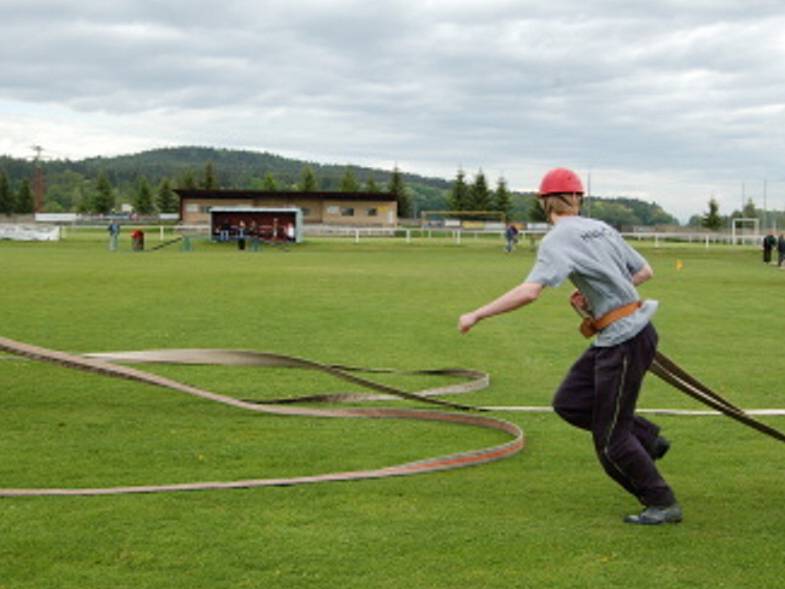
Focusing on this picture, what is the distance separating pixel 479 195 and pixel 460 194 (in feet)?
11.8

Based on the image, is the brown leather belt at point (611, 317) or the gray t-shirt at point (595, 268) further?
the brown leather belt at point (611, 317)

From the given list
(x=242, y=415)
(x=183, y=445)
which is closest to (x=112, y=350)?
(x=242, y=415)

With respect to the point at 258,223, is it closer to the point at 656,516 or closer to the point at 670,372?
the point at 670,372

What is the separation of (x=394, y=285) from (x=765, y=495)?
24.6 meters

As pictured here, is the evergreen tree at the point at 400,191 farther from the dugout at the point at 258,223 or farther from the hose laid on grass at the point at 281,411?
the hose laid on grass at the point at 281,411

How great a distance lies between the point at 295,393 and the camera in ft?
38.2

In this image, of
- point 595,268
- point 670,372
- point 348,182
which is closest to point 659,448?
point 670,372

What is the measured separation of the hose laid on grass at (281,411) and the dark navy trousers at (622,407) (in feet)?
4.84

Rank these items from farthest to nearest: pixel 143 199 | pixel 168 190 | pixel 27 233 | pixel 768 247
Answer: pixel 168 190
pixel 143 199
pixel 27 233
pixel 768 247

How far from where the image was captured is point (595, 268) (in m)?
6.32

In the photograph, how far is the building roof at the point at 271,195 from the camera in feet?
373

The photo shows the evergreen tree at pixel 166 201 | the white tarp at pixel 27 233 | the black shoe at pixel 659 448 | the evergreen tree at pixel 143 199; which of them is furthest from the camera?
the evergreen tree at pixel 166 201

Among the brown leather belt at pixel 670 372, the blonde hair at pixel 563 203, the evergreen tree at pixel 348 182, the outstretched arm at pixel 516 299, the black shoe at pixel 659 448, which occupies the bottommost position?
the black shoe at pixel 659 448

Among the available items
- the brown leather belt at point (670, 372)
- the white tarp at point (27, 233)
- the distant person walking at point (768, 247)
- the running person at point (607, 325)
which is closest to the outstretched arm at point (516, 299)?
the running person at point (607, 325)
